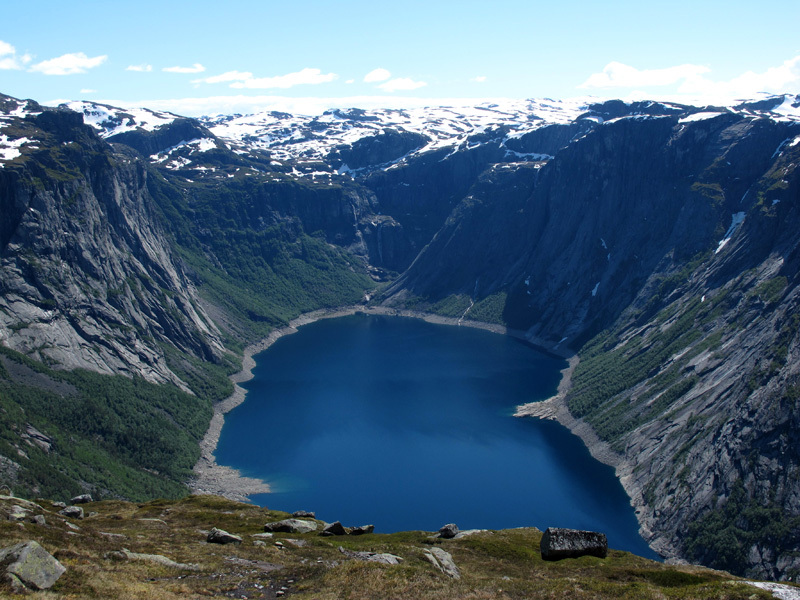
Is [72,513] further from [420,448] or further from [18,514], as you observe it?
[420,448]

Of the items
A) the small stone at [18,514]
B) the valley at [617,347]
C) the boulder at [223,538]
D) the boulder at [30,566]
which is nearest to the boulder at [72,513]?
the small stone at [18,514]

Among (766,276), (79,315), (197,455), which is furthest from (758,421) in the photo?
(79,315)

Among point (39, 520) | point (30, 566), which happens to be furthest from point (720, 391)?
point (30, 566)

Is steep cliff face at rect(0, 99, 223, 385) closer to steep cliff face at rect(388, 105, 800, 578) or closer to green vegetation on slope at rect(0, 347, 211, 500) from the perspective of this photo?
green vegetation on slope at rect(0, 347, 211, 500)

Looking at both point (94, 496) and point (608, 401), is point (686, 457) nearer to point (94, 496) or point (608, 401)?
point (608, 401)

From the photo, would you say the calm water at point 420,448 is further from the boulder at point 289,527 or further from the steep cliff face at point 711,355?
the boulder at point 289,527

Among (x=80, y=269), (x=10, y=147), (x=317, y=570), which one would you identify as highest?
(x=10, y=147)
